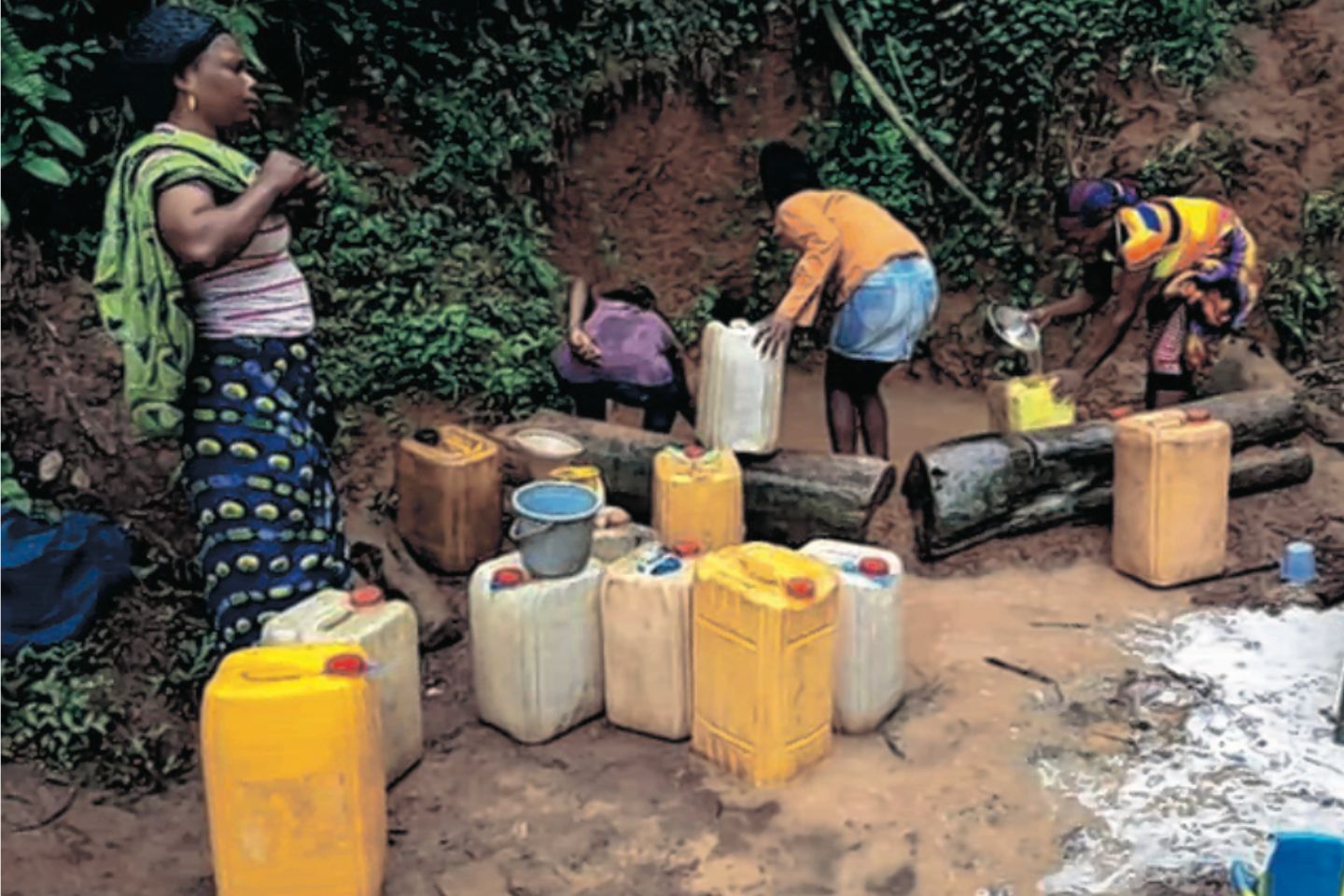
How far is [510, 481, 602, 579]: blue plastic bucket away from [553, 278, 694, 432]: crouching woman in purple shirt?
1.79 m

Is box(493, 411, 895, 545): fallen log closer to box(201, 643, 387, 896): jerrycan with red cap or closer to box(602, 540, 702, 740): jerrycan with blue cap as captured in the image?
box(602, 540, 702, 740): jerrycan with blue cap

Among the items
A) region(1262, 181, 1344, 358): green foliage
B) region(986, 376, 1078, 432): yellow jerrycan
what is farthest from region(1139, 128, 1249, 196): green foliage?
region(986, 376, 1078, 432): yellow jerrycan

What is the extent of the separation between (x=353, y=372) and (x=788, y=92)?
348 centimetres

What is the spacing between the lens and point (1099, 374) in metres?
8.43

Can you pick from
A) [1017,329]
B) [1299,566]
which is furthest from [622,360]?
[1299,566]

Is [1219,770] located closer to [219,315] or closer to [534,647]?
[534,647]

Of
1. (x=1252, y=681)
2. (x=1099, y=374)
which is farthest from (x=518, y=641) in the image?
(x=1099, y=374)

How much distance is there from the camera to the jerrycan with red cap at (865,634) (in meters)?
4.68

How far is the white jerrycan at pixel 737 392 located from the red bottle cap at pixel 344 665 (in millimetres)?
2342

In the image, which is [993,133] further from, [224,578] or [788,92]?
[224,578]

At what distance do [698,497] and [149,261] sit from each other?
7.37 ft

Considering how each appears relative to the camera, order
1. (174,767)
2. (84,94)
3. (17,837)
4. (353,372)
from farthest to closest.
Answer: (353,372)
(84,94)
(174,767)
(17,837)

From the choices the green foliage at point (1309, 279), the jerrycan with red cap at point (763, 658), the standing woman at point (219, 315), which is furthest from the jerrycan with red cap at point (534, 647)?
the green foliage at point (1309, 279)

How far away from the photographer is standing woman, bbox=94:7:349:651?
4.05 meters
